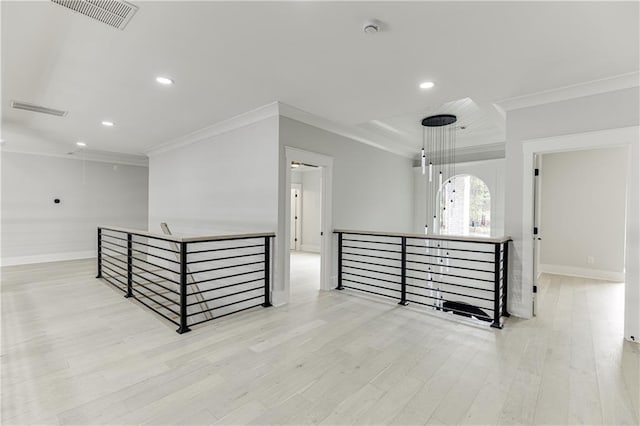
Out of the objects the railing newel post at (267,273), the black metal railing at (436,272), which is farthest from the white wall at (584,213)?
the railing newel post at (267,273)

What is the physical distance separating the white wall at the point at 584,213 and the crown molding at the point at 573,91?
333cm

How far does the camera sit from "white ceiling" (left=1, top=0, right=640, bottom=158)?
6.63ft

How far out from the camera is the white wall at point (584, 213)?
5.43 meters

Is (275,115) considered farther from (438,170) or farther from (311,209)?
(311,209)

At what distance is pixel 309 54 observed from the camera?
2.58 metres

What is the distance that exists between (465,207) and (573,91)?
14.2 ft

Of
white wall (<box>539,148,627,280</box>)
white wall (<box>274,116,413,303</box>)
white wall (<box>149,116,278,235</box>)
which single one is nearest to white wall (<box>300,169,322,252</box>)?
white wall (<box>274,116,413,303</box>)

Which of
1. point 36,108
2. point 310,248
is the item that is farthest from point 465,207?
point 36,108

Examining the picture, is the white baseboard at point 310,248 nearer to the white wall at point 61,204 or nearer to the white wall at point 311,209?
the white wall at point 311,209

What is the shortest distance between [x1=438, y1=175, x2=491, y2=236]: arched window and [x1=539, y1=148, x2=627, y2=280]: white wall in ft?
3.69

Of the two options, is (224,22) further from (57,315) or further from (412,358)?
→ (57,315)

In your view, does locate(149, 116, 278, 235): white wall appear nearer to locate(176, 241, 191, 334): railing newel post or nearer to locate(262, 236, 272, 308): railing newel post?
locate(262, 236, 272, 308): railing newel post

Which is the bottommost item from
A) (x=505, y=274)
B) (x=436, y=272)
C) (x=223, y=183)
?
(x=436, y=272)

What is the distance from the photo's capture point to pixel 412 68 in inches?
111
